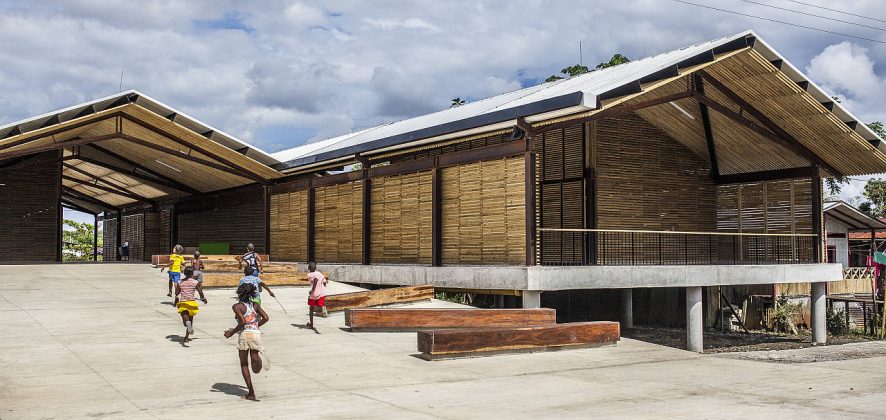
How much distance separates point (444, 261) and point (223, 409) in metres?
11.8

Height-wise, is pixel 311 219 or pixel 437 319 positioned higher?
pixel 311 219

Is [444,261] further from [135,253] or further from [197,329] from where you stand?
[135,253]

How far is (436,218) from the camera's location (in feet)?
68.5

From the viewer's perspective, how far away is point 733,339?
24641mm

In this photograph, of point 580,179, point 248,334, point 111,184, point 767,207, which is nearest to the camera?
point 248,334

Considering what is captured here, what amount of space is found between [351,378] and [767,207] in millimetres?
18787

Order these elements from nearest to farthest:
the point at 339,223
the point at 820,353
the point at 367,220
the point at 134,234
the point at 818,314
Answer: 1. the point at 820,353
2. the point at 367,220
3. the point at 818,314
4. the point at 339,223
5. the point at 134,234

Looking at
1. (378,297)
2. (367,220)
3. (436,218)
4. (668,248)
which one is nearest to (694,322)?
(668,248)

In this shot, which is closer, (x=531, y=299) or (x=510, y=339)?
(x=510, y=339)

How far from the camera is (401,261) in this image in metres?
22.5

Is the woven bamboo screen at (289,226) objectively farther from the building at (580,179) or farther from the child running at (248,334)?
the child running at (248,334)

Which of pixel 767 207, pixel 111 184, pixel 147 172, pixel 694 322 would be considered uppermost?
pixel 147 172

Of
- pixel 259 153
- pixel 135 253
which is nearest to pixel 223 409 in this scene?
pixel 259 153

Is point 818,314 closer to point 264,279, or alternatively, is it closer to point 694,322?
point 694,322
